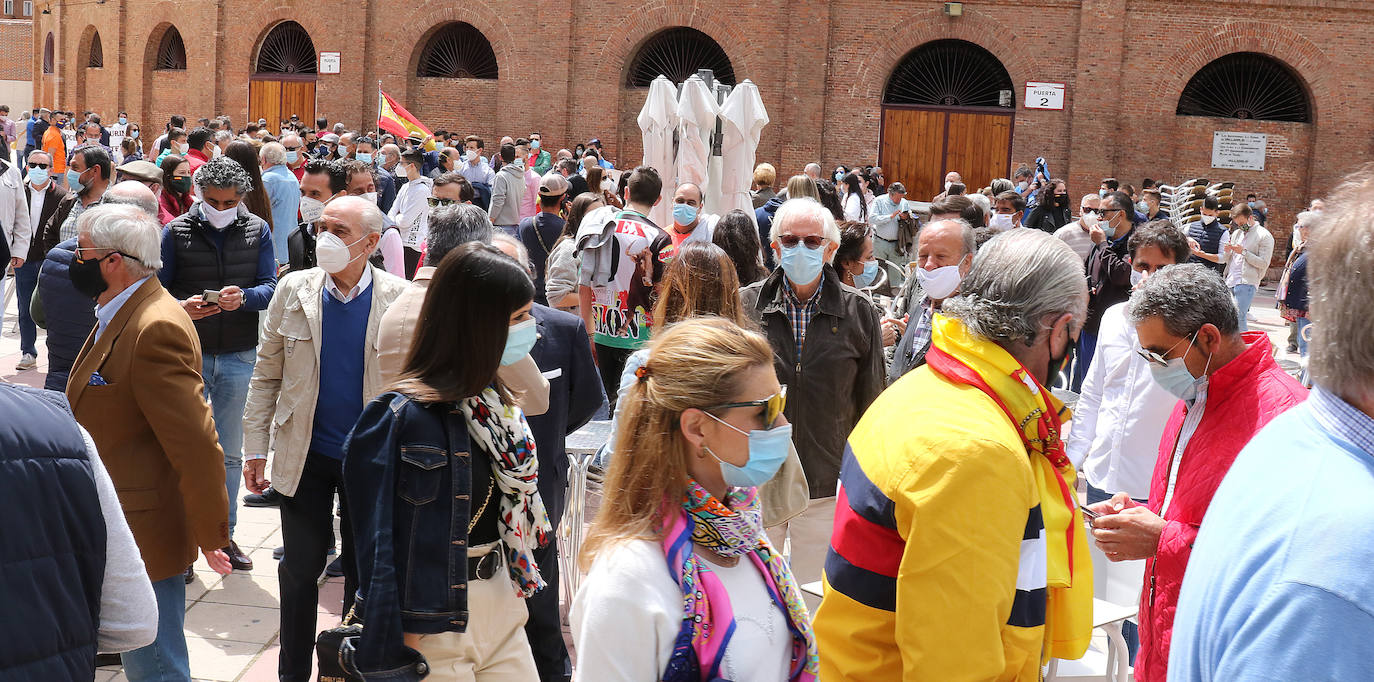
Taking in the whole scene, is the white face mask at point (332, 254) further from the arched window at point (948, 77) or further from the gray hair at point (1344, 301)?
the arched window at point (948, 77)

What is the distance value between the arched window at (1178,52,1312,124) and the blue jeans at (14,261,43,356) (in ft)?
67.0

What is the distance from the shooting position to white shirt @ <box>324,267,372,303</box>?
→ 4.72 metres

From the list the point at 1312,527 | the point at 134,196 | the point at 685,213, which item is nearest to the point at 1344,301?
the point at 1312,527

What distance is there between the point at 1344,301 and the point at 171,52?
1360 inches

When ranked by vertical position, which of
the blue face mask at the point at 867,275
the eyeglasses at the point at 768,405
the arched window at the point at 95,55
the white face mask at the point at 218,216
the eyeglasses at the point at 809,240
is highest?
the arched window at the point at 95,55

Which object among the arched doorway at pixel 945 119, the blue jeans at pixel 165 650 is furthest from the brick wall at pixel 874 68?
the blue jeans at pixel 165 650

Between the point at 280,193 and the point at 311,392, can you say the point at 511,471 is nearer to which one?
the point at 311,392

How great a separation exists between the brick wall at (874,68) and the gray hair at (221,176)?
734 inches

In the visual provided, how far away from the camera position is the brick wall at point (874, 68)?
2278cm

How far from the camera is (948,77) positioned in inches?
956

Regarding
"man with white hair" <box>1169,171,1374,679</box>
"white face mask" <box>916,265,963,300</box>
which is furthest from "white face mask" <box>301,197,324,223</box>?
"man with white hair" <box>1169,171,1374,679</box>

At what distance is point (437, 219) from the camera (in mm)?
4844

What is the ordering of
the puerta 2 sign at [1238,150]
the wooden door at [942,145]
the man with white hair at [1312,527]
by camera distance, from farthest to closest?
the wooden door at [942,145] → the puerta 2 sign at [1238,150] → the man with white hair at [1312,527]

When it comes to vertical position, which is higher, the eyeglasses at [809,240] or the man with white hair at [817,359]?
the eyeglasses at [809,240]
